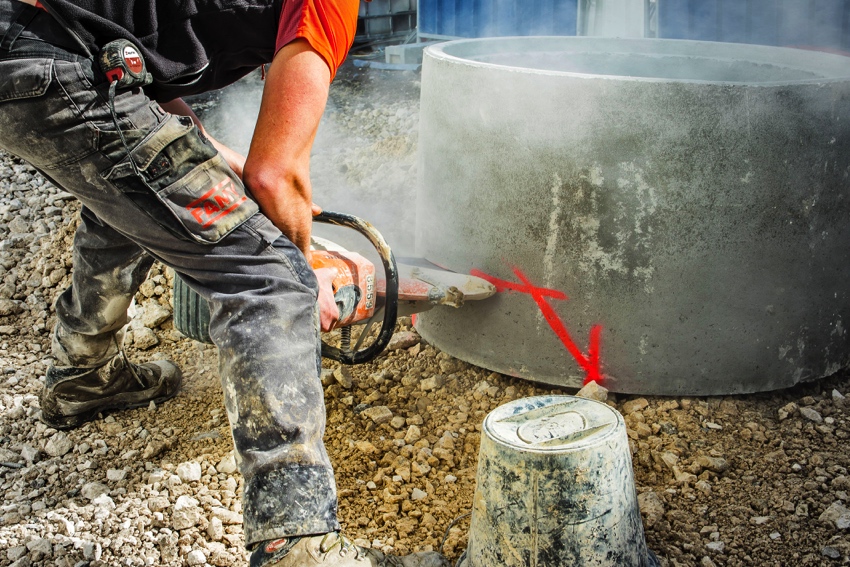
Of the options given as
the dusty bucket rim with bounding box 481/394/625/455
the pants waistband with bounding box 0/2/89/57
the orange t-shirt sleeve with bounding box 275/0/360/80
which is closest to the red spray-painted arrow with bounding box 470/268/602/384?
the dusty bucket rim with bounding box 481/394/625/455

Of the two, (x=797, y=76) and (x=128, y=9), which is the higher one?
(x=128, y=9)

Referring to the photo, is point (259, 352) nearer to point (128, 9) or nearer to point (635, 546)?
point (128, 9)

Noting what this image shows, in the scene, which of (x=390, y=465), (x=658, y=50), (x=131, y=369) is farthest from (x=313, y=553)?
(x=658, y=50)

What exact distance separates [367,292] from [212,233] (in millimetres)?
780

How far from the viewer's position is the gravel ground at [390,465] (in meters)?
2.07

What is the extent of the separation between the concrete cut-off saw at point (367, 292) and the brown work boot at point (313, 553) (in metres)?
0.67

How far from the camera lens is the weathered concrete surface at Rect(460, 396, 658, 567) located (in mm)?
1660

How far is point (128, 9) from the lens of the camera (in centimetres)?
170

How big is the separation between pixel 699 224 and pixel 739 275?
8.3 inches

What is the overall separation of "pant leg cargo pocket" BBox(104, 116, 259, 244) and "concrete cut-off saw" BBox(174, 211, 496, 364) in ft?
1.88

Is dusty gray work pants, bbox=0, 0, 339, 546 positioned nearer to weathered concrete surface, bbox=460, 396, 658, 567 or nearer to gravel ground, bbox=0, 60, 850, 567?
weathered concrete surface, bbox=460, 396, 658, 567

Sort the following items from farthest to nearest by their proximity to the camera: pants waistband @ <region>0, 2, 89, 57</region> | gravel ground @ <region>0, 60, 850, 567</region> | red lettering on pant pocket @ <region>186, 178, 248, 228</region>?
gravel ground @ <region>0, 60, 850, 567</region> < red lettering on pant pocket @ <region>186, 178, 248, 228</region> < pants waistband @ <region>0, 2, 89, 57</region>

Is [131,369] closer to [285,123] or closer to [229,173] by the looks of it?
[229,173]

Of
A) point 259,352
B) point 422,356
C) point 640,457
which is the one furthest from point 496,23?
point 259,352
